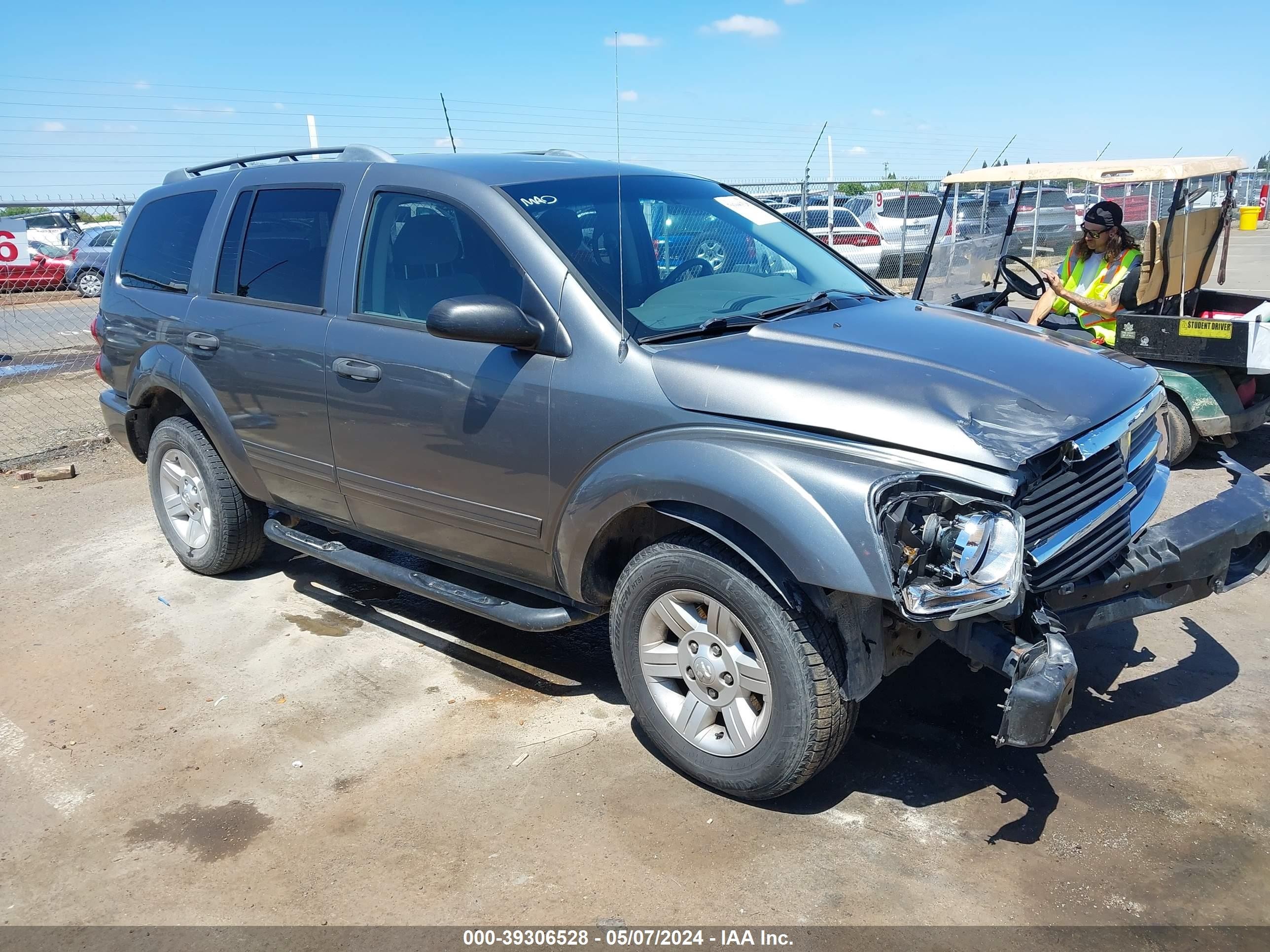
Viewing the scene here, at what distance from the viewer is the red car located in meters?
14.4

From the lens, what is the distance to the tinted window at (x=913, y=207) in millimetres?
16688

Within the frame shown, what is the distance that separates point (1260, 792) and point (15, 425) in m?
10.0

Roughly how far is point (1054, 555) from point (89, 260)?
68.6 feet

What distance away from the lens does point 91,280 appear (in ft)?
65.4

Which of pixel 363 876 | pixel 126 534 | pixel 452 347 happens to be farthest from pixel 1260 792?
pixel 126 534

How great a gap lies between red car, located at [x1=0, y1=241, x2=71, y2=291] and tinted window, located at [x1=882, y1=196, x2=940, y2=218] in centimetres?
1288

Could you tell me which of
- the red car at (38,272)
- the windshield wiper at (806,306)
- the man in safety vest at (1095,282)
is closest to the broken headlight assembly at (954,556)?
the windshield wiper at (806,306)

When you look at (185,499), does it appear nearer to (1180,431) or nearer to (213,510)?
(213,510)

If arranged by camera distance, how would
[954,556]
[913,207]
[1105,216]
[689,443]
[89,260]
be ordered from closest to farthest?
[954,556] < [689,443] < [1105,216] < [913,207] < [89,260]

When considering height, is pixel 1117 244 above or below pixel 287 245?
below

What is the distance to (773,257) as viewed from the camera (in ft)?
13.7

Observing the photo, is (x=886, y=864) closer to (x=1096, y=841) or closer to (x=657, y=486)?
(x=1096, y=841)

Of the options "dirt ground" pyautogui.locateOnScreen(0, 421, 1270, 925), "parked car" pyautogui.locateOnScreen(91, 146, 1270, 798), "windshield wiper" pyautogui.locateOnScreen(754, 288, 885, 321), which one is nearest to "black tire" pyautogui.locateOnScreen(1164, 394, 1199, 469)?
"dirt ground" pyautogui.locateOnScreen(0, 421, 1270, 925)

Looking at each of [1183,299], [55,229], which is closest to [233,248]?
[1183,299]
